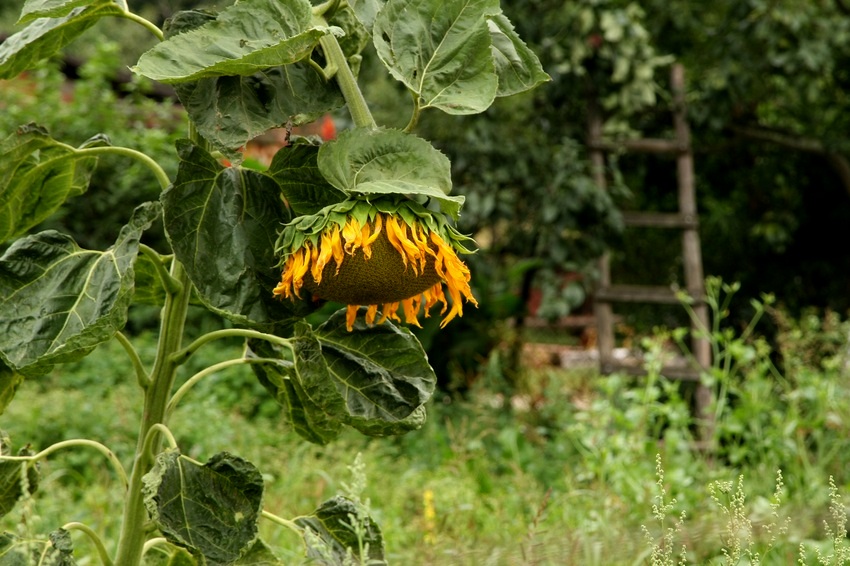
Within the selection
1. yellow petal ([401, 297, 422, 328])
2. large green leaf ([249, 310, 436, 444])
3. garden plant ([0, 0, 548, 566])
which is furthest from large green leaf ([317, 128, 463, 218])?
large green leaf ([249, 310, 436, 444])

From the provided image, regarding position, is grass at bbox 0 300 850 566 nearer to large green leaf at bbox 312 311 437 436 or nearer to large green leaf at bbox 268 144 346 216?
large green leaf at bbox 312 311 437 436

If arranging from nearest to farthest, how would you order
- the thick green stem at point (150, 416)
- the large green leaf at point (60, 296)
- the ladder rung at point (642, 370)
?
the large green leaf at point (60, 296)
the thick green stem at point (150, 416)
the ladder rung at point (642, 370)

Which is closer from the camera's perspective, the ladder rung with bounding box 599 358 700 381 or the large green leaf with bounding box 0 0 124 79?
the large green leaf with bounding box 0 0 124 79

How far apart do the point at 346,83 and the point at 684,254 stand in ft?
13.1

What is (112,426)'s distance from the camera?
3.90m

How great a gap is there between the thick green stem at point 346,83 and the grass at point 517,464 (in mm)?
962

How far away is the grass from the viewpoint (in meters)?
2.29

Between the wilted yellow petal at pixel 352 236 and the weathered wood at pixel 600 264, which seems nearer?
the wilted yellow petal at pixel 352 236

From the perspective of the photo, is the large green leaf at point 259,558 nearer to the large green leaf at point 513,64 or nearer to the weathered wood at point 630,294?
the large green leaf at point 513,64

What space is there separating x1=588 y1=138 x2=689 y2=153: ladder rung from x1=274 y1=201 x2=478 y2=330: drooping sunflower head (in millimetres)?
3990

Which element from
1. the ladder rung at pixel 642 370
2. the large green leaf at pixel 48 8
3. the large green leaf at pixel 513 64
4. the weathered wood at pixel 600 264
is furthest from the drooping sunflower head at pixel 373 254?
the weathered wood at pixel 600 264

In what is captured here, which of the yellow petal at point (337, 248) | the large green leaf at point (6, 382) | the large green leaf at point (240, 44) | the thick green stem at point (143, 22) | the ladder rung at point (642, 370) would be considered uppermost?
the large green leaf at point (240, 44)

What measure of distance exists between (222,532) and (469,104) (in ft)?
1.84

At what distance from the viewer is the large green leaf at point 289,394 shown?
133 cm
